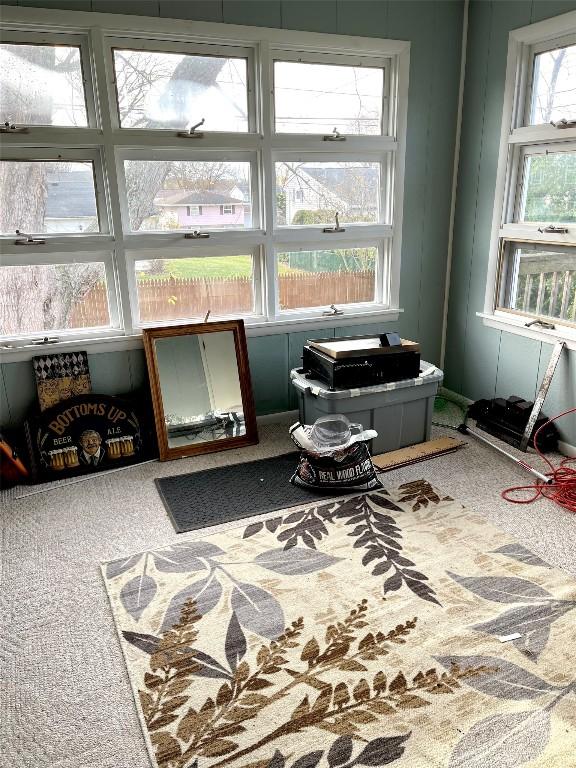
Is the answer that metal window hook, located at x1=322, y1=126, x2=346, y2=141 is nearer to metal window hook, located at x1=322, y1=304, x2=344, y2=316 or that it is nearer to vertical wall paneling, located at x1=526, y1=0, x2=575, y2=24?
metal window hook, located at x1=322, y1=304, x2=344, y2=316

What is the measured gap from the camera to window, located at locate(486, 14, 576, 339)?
122 inches

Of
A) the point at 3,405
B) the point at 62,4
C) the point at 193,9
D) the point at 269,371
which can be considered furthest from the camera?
the point at 269,371

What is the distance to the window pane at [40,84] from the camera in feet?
9.15

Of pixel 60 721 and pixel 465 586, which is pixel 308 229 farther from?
pixel 60 721

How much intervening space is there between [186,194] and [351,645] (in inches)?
99.3

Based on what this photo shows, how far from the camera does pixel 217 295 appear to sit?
137 inches

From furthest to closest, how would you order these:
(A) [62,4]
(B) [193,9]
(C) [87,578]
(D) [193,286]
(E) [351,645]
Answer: (D) [193,286] → (B) [193,9] → (A) [62,4] → (C) [87,578] → (E) [351,645]

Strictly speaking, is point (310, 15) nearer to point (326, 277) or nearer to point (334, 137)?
point (334, 137)

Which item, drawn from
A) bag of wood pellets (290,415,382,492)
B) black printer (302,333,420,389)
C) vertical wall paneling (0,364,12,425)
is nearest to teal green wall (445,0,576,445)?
black printer (302,333,420,389)

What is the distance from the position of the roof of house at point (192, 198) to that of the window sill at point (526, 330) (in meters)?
1.79

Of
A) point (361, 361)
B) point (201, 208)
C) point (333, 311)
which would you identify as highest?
point (201, 208)

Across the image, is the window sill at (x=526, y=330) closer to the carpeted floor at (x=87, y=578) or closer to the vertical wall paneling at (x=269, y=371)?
the carpeted floor at (x=87, y=578)

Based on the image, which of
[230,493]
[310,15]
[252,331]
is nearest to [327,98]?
[310,15]

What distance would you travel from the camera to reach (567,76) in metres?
3.07
